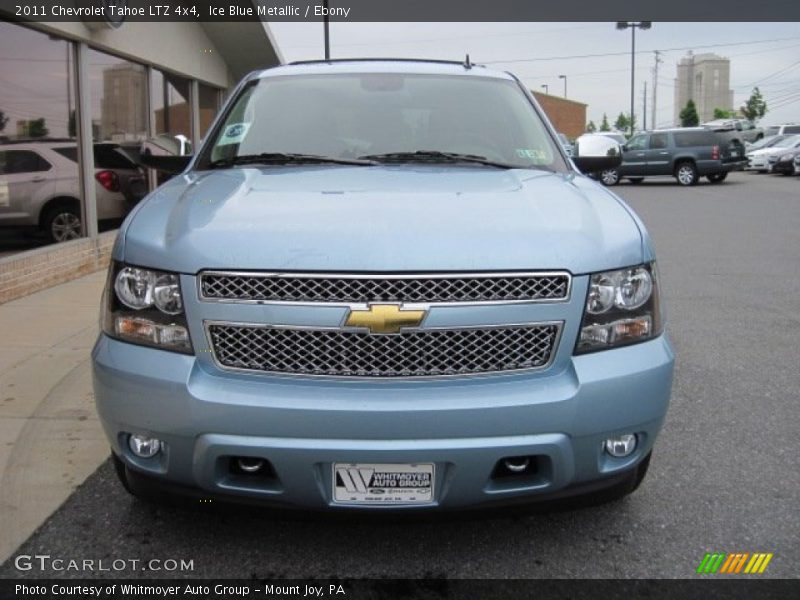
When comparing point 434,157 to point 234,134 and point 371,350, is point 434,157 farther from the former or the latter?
point 371,350

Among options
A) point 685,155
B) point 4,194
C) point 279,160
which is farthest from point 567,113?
point 279,160

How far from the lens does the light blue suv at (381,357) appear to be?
2.51 meters

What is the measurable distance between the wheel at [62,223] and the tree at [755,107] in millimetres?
81193

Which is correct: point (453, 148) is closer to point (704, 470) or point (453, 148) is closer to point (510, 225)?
point (510, 225)

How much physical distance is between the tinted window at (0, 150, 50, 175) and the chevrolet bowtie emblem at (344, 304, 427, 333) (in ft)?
20.8

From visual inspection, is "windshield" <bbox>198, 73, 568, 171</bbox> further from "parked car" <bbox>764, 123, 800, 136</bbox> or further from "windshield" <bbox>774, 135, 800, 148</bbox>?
"parked car" <bbox>764, 123, 800, 136</bbox>

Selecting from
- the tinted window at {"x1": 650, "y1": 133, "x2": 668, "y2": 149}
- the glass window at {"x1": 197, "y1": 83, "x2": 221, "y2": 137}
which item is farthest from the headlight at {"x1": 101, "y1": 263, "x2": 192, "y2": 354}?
the tinted window at {"x1": 650, "y1": 133, "x2": 668, "y2": 149}

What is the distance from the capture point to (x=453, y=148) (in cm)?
398

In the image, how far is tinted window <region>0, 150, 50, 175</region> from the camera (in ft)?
25.4

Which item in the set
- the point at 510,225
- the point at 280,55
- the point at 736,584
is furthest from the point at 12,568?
the point at 280,55

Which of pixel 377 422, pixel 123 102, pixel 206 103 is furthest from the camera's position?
pixel 206 103

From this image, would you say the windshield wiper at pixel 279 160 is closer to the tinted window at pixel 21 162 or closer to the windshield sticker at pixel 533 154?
the windshield sticker at pixel 533 154

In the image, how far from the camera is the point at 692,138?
26.1m

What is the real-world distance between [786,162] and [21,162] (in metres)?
27.0
